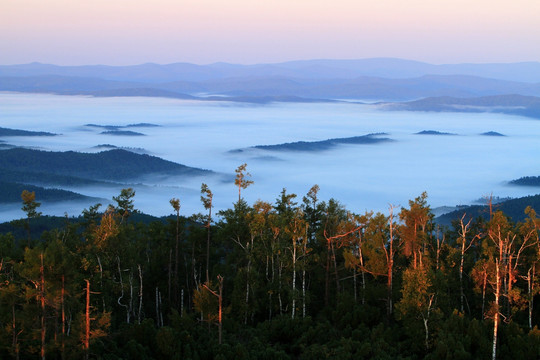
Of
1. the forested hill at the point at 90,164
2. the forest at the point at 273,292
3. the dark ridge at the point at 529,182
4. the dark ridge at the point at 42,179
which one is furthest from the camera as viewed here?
the forested hill at the point at 90,164

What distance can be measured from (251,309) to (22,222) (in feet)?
54.1

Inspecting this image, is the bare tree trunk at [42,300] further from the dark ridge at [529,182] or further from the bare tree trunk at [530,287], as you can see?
the dark ridge at [529,182]

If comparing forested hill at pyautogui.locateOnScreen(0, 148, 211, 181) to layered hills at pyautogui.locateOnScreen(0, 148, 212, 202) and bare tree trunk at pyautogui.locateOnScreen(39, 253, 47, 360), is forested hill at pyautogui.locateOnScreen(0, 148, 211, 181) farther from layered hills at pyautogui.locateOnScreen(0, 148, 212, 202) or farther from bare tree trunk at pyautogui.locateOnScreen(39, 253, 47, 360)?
bare tree trunk at pyautogui.locateOnScreen(39, 253, 47, 360)

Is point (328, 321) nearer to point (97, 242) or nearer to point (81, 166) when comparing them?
point (97, 242)

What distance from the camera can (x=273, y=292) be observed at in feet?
120

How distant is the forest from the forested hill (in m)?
141

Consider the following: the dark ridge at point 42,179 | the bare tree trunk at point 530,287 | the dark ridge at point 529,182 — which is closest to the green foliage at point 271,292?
the bare tree trunk at point 530,287

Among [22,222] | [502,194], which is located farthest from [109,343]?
[502,194]

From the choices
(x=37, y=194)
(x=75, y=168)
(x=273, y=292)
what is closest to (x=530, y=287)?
(x=273, y=292)

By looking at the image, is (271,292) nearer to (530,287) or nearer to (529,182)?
(530,287)

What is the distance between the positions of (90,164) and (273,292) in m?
158

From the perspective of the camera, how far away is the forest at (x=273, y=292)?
2789cm

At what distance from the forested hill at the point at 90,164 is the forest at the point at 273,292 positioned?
14123cm

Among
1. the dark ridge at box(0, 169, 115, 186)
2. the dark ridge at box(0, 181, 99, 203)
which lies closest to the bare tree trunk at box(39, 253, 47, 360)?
the dark ridge at box(0, 181, 99, 203)
